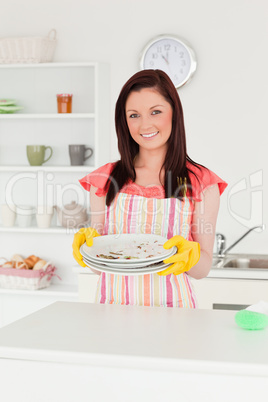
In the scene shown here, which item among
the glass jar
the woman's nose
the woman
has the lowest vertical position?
the woman

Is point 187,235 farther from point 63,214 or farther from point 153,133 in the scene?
point 63,214

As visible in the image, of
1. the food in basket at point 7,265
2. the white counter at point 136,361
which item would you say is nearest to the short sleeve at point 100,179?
the white counter at point 136,361

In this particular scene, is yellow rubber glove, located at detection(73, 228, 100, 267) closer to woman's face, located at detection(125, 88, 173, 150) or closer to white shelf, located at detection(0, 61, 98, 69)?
woman's face, located at detection(125, 88, 173, 150)

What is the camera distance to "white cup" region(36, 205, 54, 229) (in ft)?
11.1

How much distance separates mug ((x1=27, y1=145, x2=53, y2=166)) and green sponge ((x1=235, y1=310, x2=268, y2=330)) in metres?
2.27

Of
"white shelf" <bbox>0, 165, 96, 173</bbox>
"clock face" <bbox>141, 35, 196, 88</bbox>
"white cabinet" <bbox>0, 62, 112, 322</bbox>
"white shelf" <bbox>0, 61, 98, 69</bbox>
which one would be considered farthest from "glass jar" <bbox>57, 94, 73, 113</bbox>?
"clock face" <bbox>141, 35, 196, 88</bbox>

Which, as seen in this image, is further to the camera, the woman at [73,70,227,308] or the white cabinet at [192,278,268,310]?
the white cabinet at [192,278,268,310]

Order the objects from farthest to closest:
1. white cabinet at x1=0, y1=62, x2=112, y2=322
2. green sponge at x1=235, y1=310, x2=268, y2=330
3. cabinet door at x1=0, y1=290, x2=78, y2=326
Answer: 1. cabinet door at x1=0, y1=290, x2=78, y2=326
2. white cabinet at x1=0, y1=62, x2=112, y2=322
3. green sponge at x1=235, y1=310, x2=268, y2=330

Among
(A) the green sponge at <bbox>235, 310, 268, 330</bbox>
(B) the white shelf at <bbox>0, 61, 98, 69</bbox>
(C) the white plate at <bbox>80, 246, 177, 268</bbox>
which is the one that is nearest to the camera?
(A) the green sponge at <bbox>235, 310, 268, 330</bbox>

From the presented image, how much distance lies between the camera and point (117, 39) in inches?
132

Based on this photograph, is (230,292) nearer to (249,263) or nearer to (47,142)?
(249,263)

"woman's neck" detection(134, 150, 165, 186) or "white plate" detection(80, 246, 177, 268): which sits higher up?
"woman's neck" detection(134, 150, 165, 186)

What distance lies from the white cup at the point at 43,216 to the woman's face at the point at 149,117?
1.70 m

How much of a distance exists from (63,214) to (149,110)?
171 cm
